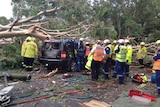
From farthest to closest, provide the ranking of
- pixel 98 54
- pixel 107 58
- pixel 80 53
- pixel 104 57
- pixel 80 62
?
pixel 80 62 < pixel 80 53 < pixel 107 58 < pixel 104 57 < pixel 98 54

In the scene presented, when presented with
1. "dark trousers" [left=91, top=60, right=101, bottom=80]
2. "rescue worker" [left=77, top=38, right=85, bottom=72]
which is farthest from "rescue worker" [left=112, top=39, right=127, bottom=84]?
"rescue worker" [left=77, top=38, right=85, bottom=72]

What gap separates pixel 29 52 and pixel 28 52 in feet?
0.14

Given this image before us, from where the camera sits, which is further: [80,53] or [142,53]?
[142,53]

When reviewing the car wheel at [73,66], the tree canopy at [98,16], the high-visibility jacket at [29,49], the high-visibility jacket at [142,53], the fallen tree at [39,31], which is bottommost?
the car wheel at [73,66]

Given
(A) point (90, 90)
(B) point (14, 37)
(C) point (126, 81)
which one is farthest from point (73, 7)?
(A) point (90, 90)

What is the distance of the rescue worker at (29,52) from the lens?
9.80 meters

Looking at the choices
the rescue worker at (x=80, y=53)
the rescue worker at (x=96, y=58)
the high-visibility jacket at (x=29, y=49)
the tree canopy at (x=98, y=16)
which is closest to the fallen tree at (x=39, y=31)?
the tree canopy at (x=98, y=16)

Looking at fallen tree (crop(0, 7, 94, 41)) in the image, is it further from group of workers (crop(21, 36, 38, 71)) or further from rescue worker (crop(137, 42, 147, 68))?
rescue worker (crop(137, 42, 147, 68))

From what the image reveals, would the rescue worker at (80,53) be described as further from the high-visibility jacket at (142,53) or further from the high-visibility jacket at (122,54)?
the high-visibility jacket at (142,53)

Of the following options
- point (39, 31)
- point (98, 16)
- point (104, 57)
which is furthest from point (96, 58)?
point (98, 16)

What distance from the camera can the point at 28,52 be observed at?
386 inches

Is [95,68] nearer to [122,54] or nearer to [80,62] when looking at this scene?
[122,54]

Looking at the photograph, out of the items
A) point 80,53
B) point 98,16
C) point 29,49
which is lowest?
point 80,53

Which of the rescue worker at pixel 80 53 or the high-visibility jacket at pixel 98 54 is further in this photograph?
the rescue worker at pixel 80 53
